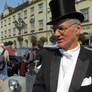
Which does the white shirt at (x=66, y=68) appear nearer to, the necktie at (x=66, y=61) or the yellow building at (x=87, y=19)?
the necktie at (x=66, y=61)

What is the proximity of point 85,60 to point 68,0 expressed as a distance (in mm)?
605

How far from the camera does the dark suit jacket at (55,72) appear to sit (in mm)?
1496

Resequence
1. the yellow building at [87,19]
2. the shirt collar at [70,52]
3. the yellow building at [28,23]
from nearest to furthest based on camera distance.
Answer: the shirt collar at [70,52] < the yellow building at [87,19] < the yellow building at [28,23]

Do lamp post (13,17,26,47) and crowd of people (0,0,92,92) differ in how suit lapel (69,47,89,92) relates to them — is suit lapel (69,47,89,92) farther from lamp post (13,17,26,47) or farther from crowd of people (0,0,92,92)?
lamp post (13,17,26,47)

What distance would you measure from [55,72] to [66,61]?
149 millimetres

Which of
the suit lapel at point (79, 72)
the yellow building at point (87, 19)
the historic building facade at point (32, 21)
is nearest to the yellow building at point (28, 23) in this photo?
the historic building facade at point (32, 21)

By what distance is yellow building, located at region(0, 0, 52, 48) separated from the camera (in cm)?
2517

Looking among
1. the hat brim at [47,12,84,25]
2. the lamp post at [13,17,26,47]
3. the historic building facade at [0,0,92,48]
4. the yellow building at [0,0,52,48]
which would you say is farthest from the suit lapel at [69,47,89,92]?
the lamp post at [13,17,26,47]

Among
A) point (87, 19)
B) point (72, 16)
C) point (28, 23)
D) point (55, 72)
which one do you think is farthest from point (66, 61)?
point (28, 23)

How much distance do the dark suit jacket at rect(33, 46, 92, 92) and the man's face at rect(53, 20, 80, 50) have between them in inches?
5.2

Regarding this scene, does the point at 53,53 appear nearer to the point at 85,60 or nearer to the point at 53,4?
the point at 85,60

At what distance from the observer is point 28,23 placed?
29500 millimetres

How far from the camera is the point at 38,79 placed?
168 centimetres

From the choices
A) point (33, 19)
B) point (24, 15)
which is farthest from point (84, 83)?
point (24, 15)
